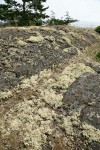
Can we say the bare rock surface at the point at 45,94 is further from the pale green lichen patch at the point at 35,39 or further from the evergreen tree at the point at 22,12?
the evergreen tree at the point at 22,12

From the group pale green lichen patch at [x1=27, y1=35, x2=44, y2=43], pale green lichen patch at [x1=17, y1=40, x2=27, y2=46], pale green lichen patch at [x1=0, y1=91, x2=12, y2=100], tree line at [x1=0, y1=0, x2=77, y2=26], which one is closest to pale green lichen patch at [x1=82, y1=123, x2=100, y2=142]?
pale green lichen patch at [x1=0, y1=91, x2=12, y2=100]

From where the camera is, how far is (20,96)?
13.6 metres

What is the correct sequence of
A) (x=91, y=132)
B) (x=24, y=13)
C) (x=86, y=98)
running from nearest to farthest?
(x=91, y=132)
(x=86, y=98)
(x=24, y=13)

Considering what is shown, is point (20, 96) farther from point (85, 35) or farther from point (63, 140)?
point (85, 35)

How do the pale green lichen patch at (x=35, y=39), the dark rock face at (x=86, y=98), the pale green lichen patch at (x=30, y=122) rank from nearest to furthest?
the pale green lichen patch at (x=30, y=122)
the dark rock face at (x=86, y=98)
the pale green lichen patch at (x=35, y=39)

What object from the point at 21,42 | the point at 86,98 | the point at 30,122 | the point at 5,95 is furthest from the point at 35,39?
the point at 30,122

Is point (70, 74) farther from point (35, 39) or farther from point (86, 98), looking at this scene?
point (35, 39)

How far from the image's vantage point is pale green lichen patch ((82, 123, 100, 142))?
455 inches

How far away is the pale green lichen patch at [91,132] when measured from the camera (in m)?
11.6

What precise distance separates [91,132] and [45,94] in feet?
10.3

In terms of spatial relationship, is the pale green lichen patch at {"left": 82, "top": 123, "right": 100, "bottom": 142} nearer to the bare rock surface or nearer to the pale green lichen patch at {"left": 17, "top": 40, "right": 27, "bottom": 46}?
the bare rock surface

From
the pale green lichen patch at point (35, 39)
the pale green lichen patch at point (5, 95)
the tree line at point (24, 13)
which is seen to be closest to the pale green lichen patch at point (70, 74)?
the pale green lichen patch at point (5, 95)

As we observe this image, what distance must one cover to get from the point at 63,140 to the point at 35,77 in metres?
4.37

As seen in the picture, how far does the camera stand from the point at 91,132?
38.6ft
